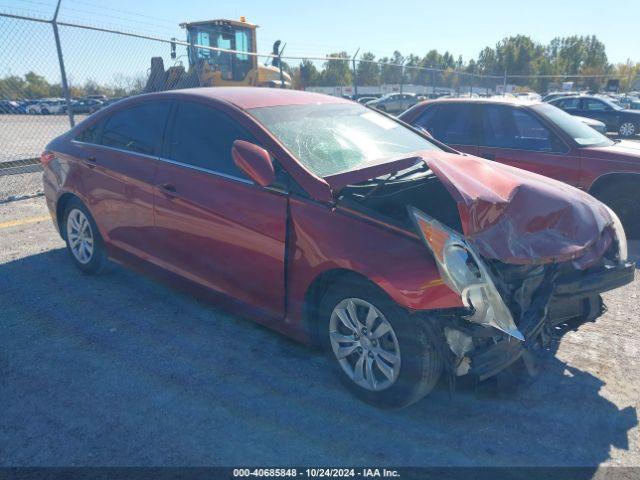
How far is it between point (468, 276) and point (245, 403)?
1.47m

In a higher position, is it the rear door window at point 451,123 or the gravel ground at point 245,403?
the rear door window at point 451,123

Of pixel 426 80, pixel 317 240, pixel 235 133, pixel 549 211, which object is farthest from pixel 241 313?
pixel 426 80

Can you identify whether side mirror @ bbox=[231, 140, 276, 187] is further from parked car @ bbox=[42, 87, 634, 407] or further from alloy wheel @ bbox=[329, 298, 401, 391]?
alloy wheel @ bbox=[329, 298, 401, 391]

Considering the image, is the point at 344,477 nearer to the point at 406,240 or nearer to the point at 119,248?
the point at 406,240

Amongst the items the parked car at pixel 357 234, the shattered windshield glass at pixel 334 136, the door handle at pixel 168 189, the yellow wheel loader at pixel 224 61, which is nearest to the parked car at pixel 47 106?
the yellow wheel loader at pixel 224 61

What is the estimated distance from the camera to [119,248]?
445cm

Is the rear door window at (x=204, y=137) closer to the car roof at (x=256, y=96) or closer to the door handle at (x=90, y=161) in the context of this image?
the car roof at (x=256, y=96)

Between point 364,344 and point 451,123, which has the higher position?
point 451,123

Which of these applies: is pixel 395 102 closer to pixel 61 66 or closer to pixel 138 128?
pixel 61 66

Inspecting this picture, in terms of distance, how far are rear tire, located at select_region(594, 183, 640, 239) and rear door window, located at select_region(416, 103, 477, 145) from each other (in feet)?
5.42

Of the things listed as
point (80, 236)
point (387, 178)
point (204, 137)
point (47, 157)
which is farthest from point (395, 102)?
point (387, 178)

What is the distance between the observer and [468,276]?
265 centimetres

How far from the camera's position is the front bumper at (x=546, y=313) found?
268 centimetres

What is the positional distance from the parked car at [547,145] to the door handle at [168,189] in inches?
165
